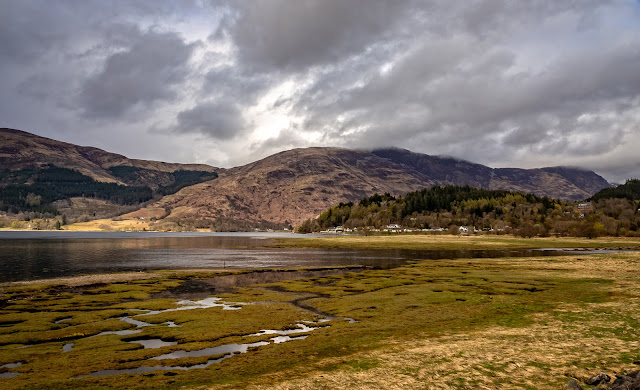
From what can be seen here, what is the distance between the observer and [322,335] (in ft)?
85.8

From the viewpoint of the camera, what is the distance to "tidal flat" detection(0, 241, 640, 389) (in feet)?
58.8

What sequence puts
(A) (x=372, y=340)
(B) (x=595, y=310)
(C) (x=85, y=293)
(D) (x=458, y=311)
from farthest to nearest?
1. (C) (x=85, y=293)
2. (D) (x=458, y=311)
3. (B) (x=595, y=310)
4. (A) (x=372, y=340)

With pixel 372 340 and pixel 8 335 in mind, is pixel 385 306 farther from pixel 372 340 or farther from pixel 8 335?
pixel 8 335

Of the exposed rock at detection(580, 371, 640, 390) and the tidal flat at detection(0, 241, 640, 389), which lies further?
the tidal flat at detection(0, 241, 640, 389)

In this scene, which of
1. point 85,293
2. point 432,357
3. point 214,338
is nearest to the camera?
point 432,357

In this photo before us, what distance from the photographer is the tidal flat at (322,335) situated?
1792cm

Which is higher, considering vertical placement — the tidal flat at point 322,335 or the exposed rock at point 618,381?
the exposed rock at point 618,381

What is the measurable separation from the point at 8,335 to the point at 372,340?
25689 millimetres

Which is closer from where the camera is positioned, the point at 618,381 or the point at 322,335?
the point at 618,381

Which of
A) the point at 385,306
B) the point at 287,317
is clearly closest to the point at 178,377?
the point at 287,317

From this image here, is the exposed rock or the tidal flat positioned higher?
the exposed rock

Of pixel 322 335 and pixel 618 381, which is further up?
pixel 618 381

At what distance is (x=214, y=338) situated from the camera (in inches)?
1027

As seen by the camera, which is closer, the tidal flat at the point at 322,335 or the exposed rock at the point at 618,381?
the exposed rock at the point at 618,381
